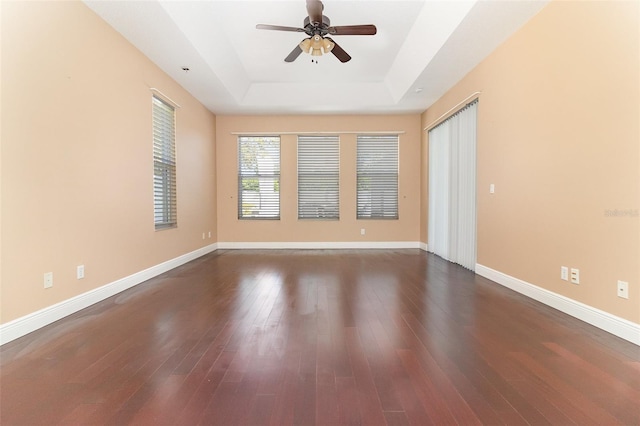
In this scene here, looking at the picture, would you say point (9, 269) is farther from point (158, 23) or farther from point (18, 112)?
point (158, 23)


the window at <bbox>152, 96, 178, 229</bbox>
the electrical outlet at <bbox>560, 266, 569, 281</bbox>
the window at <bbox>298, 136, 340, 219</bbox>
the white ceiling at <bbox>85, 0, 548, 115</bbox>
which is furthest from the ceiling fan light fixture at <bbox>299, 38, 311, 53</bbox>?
the electrical outlet at <bbox>560, 266, 569, 281</bbox>

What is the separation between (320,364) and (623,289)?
220cm

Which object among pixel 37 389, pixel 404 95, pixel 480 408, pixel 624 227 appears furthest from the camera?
pixel 404 95

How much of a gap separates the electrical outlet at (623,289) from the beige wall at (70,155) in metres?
4.27

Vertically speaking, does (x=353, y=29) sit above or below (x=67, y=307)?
above

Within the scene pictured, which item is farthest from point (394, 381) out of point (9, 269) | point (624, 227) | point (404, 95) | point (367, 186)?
point (367, 186)

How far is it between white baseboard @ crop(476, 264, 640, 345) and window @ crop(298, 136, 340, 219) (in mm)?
3548

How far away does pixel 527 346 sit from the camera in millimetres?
1855

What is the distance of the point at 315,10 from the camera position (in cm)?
276

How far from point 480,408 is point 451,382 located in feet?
0.63

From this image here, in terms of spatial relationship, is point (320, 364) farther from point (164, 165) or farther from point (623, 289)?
point (164, 165)

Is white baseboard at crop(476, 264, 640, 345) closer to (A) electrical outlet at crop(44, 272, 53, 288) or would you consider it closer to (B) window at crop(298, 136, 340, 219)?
(B) window at crop(298, 136, 340, 219)

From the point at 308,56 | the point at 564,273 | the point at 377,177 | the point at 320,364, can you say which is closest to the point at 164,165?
the point at 308,56

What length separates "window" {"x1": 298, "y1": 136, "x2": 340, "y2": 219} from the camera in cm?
614
